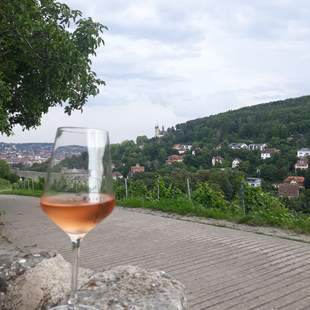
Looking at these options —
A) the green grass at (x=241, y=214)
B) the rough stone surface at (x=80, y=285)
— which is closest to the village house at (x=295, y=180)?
the green grass at (x=241, y=214)

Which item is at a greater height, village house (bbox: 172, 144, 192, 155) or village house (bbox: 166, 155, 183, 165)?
village house (bbox: 172, 144, 192, 155)

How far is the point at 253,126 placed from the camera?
37.7 meters

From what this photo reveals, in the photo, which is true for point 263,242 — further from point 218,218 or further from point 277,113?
point 277,113

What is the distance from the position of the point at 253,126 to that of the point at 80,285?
118ft

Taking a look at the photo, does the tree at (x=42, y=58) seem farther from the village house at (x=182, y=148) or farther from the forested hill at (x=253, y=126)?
the forested hill at (x=253, y=126)

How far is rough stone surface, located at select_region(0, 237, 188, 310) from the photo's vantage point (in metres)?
2.09

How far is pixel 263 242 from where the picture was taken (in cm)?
763

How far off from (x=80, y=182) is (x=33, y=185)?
82.4ft

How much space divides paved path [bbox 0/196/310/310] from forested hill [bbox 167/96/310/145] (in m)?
20.7

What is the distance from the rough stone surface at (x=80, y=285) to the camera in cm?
209

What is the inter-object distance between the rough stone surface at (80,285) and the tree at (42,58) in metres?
6.36

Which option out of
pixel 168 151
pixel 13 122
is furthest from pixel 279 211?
pixel 168 151

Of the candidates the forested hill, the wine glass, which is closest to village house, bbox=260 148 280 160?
the forested hill

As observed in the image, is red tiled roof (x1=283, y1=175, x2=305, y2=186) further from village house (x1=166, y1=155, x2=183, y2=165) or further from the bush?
village house (x1=166, y1=155, x2=183, y2=165)
